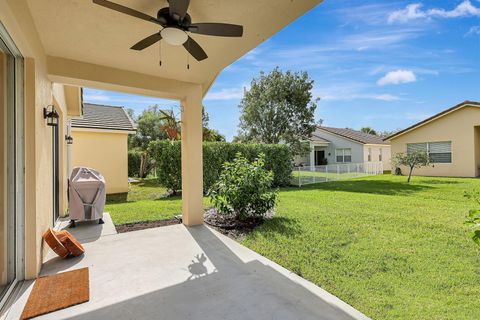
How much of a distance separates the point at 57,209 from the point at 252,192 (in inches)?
194

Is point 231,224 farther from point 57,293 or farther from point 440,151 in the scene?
point 440,151

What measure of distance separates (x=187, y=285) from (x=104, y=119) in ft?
35.3

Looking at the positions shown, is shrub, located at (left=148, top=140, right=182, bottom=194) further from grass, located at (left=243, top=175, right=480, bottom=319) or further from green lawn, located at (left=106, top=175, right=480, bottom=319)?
grass, located at (left=243, top=175, right=480, bottom=319)

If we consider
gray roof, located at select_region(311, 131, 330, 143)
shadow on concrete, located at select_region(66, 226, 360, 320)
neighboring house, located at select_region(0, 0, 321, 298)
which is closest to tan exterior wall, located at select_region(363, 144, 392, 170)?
gray roof, located at select_region(311, 131, 330, 143)

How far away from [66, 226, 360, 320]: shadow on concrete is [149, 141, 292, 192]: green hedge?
6.95 meters

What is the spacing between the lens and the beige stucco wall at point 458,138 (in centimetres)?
1493

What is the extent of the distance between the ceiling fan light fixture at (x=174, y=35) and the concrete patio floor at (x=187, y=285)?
3088mm

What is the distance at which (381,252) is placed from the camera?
3.98 meters

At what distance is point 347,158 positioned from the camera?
79.6 ft

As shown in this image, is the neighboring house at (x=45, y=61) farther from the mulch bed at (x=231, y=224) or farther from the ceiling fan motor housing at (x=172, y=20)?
the mulch bed at (x=231, y=224)

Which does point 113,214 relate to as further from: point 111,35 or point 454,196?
point 454,196

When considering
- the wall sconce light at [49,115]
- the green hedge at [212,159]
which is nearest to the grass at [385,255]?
the wall sconce light at [49,115]

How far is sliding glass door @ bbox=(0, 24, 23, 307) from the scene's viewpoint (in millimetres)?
2867

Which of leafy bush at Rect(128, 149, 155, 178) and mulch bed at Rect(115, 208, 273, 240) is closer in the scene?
mulch bed at Rect(115, 208, 273, 240)
